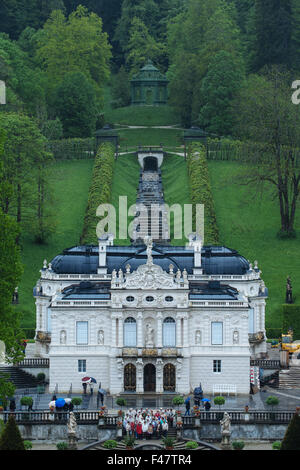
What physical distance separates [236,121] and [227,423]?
8235cm

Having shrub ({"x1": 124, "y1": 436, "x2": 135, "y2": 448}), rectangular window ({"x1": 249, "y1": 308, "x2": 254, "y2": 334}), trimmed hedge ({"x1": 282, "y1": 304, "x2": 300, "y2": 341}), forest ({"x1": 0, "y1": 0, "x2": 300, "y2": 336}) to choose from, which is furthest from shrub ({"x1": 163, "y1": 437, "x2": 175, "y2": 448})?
forest ({"x1": 0, "y1": 0, "x2": 300, "y2": 336})

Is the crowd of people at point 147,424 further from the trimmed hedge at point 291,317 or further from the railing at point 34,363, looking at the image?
the trimmed hedge at point 291,317

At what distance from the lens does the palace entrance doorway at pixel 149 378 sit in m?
96.8

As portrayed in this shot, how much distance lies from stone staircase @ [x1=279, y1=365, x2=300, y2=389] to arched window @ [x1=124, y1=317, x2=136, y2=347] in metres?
12.6

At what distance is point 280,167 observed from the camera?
440 feet

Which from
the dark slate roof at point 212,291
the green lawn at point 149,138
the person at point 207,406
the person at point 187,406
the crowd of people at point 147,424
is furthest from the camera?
the green lawn at point 149,138

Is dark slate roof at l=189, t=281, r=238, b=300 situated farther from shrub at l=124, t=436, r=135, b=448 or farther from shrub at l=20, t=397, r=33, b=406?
shrub at l=124, t=436, r=135, b=448

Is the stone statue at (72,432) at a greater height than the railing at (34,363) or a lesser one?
lesser

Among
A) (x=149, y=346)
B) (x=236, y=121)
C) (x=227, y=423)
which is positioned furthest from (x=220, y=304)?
(x=236, y=121)

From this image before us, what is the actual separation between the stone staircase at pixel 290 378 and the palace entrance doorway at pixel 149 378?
411 inches

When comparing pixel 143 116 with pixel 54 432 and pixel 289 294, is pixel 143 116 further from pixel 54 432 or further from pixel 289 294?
pixel 54 432

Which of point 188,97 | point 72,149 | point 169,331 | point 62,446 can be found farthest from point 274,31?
point 62,446

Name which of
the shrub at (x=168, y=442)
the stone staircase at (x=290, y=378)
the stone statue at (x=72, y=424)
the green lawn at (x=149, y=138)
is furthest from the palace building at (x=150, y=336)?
the green lawn at (x=149, y=138)

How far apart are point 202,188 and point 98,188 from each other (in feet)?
38.4
